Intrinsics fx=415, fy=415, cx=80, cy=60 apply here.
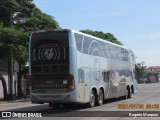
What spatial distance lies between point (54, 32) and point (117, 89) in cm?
914

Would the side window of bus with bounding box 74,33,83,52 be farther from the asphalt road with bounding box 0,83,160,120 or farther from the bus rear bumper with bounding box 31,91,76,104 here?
the asphalt road with bounding box 0,83,160,120

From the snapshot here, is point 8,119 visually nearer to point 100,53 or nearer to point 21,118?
point 21,118

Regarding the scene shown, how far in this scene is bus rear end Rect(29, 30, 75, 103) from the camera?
64.6 feet

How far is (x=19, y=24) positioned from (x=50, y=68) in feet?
76.0

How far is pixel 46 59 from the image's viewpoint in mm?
20203

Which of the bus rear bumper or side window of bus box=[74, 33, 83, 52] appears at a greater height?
side window of bus box=[74, 33, 83, 52]

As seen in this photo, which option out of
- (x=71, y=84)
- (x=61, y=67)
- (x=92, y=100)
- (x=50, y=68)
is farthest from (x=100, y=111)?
(x=50, y=68)

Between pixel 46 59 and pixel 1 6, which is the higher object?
pixel 1 6

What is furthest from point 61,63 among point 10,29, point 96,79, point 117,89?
point 10,29

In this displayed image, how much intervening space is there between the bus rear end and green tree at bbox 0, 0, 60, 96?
55.8ft

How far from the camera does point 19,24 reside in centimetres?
4247

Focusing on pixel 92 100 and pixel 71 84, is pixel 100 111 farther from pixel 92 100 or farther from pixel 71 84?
pixel 92 100

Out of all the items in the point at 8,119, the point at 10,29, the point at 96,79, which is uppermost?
the point at 10,29

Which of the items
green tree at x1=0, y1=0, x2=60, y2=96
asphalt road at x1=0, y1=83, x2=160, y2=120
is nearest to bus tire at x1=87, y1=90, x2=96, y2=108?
asphalt road at x1=0, y1=83, x2=160, y2=120
